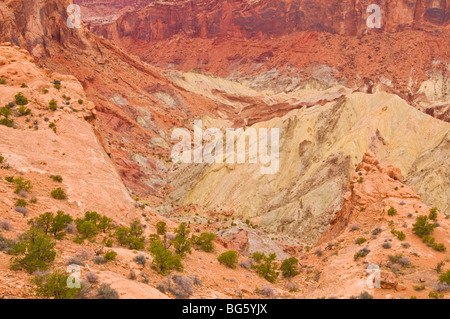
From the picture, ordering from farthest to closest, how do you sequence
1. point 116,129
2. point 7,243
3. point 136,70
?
1. point 136,70
2. point 116,129
3. point 7,243

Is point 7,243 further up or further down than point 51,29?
further down

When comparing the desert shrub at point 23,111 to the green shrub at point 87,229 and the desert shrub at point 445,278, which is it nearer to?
the green shrub at point 87,229

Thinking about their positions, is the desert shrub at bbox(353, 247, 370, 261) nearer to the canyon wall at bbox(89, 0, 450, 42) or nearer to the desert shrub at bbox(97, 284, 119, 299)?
the desert shrub at bbox(97, 284, 119, 299)

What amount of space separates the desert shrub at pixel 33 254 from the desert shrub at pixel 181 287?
12.1ft

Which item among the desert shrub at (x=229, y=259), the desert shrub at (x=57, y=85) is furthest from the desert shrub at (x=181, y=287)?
the desert shrub at (x=57, y=85)

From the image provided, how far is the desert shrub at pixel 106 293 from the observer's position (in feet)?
31.4

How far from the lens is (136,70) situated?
87.7 metres

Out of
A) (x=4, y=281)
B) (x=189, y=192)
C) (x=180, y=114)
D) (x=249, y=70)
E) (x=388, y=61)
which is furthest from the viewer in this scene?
(x=249, y=70)

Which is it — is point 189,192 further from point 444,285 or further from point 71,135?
point 444,285

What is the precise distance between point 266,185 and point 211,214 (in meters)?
7.14

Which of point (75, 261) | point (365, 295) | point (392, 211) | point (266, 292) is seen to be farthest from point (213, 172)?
point (75, 261)

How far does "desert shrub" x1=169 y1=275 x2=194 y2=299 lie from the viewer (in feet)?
38.5

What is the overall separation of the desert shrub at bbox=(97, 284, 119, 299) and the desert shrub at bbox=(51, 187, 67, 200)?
7.58 m

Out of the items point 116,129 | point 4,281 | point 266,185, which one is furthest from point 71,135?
point 116,129
